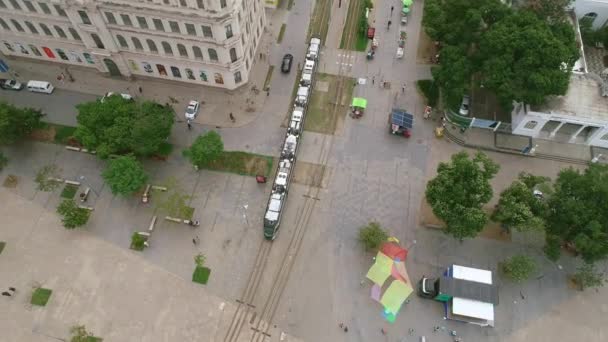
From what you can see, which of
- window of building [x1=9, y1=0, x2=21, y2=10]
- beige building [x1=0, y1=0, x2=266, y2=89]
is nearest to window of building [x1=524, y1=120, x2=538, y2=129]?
beige building [x1=0, y1=0, x2=266, y2=89]

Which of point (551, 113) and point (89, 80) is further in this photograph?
point (89, 80)

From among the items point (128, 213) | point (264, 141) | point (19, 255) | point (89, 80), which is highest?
point (89, 80)

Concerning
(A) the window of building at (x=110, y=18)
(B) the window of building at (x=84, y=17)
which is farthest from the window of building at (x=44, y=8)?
(A) the window of building at (x=110, y=18)

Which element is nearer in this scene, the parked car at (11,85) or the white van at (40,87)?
the white van at (40,87)

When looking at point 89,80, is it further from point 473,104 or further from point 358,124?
point 473,104

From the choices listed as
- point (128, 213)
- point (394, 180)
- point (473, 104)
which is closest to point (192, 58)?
point (128, 213)

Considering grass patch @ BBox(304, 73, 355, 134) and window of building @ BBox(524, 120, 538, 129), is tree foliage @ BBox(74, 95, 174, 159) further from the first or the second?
window of building @ BBox(524, 120, 538, 129)

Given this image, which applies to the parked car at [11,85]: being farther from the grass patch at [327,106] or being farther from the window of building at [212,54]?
the grass patch at [327,106]

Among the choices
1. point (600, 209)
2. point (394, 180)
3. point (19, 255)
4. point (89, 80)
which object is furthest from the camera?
point (89, 80)
